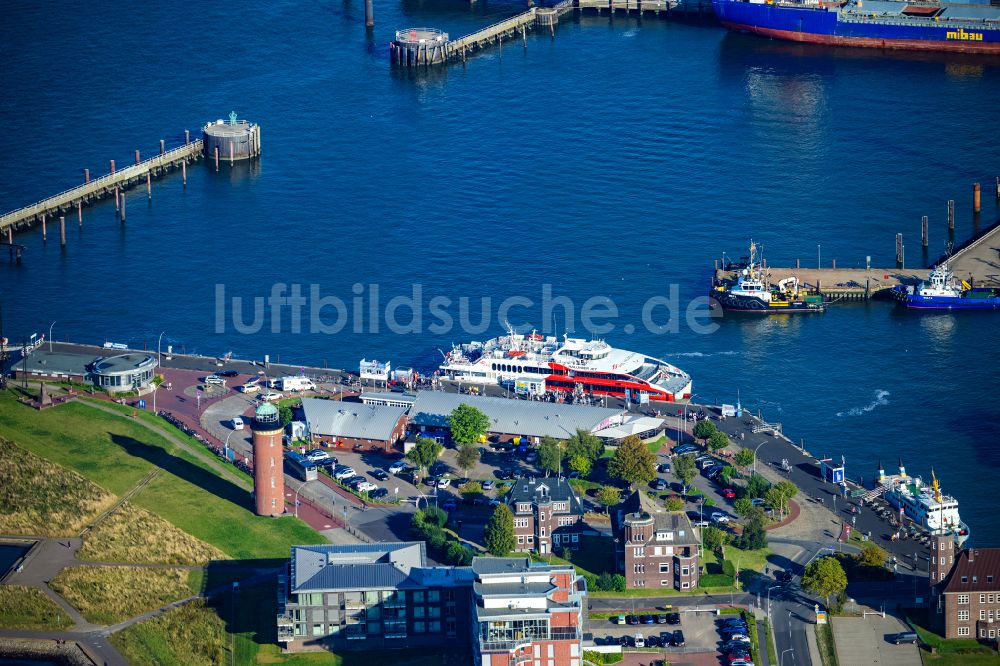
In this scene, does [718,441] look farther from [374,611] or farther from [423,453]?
[374,611]

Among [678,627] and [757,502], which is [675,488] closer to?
[757,502]

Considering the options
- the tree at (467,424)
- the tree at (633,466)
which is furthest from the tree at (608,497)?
the tree at (467,424)

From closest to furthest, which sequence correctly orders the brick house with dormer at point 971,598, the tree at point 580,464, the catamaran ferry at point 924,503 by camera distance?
the brick house with dormer at point 971,598 < the catamaran ferry at point 924,503 < the tree at point 580,464

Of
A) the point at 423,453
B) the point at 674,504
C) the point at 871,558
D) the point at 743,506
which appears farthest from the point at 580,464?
the point at 871,558

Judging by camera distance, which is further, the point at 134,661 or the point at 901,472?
the point at 901,472

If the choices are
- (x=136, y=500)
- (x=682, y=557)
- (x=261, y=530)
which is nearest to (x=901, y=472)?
(x=682, y=557)

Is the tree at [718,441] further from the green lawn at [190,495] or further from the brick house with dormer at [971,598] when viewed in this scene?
the green lawn at [190,495]

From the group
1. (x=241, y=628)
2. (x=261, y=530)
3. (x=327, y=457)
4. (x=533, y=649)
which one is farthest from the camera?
(x=327, y=457)
